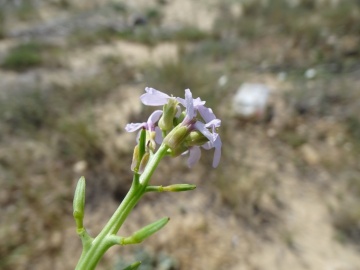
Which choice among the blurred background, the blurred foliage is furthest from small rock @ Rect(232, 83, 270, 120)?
the blurred foliage

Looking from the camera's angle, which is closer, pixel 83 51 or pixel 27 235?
pixel 27 235

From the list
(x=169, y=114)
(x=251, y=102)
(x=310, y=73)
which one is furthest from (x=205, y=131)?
(x=310, y=73)

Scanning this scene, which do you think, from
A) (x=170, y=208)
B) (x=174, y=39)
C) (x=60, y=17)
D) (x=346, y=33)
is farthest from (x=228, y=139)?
(x=60, y=17)

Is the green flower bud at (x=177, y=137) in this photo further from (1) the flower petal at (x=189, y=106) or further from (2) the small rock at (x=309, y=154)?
(2) the small rock at (x=309, y=154)

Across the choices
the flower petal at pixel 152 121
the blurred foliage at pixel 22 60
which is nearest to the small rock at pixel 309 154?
the flower petal at pixel 152 121

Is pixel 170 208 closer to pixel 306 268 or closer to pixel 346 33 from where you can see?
pixel 306 268

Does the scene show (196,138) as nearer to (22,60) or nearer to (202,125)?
(202,125)
